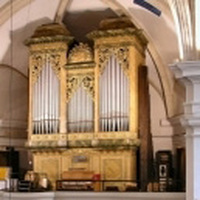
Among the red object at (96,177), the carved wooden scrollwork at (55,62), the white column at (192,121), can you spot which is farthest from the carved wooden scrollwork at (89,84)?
the white column at (192,121)

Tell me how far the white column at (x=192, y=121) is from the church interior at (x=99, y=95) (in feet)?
7.09

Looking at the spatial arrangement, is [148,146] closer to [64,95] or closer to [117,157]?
[117,157]

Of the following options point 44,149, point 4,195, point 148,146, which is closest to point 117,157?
point 148,146

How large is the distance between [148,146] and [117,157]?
1.93 feet

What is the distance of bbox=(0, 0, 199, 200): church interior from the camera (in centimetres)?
1107

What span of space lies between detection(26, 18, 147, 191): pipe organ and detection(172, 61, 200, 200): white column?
2.37 meters

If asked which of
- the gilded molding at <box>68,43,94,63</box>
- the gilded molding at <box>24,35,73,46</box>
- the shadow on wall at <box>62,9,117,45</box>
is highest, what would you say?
the shadow on wall at <box>62,9,117,45</box>

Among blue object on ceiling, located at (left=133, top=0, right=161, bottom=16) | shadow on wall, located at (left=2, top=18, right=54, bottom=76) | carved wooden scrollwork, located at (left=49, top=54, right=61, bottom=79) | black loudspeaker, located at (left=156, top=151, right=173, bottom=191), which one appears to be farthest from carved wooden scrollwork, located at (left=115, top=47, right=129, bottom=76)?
shadow on wall, located at (left=2, top=18, right=54, bottom=76)

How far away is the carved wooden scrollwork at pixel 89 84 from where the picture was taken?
11.4m

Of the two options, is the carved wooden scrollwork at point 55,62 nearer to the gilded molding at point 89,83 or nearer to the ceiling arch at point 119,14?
the gilded molding at point 89,83

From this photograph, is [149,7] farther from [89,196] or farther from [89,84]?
[89,196]

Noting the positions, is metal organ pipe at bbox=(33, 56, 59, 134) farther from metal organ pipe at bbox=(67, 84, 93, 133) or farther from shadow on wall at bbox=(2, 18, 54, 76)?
shadow on wall at bbox=(2, 18, 54, 76)

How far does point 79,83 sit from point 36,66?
98 centimetres

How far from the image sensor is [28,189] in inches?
429
